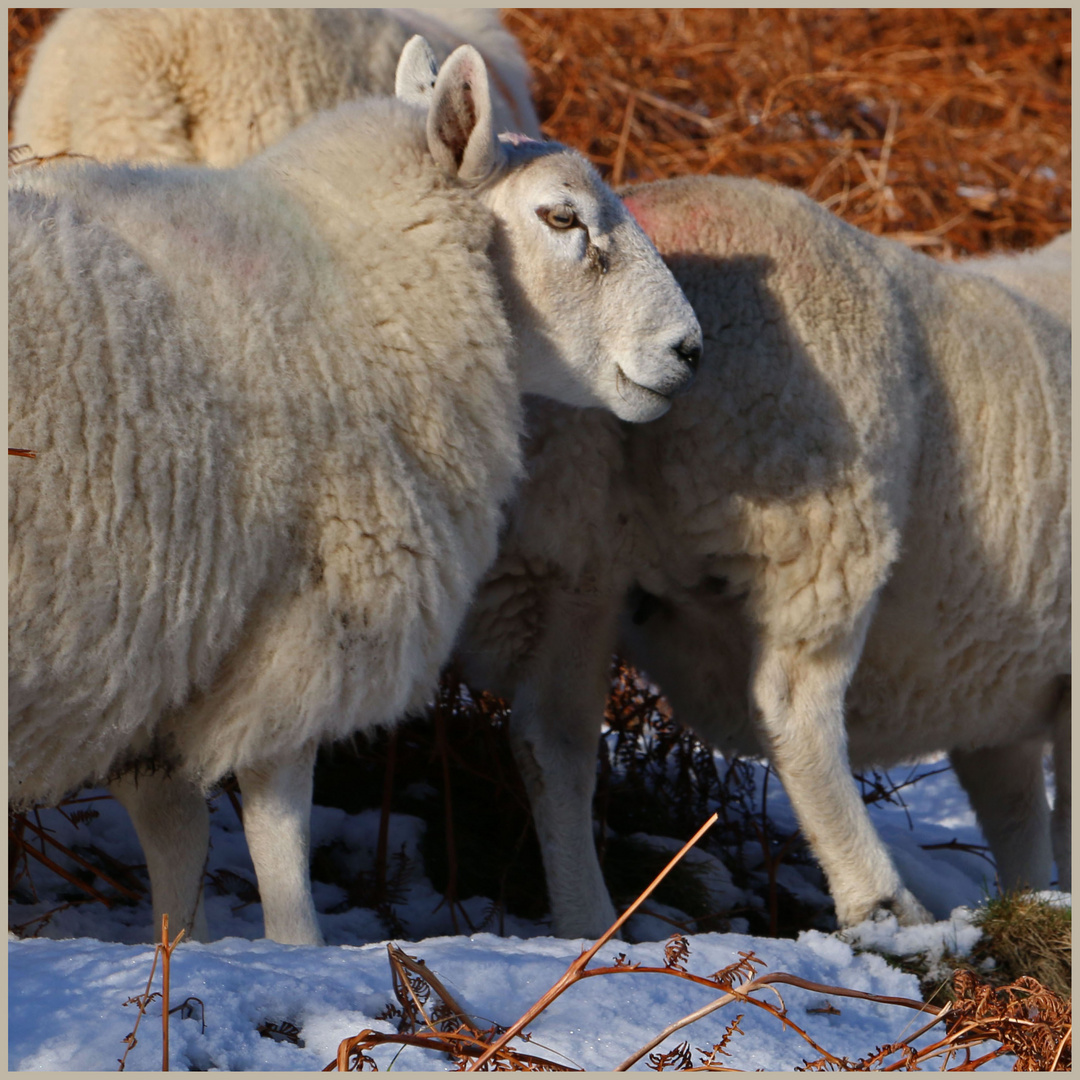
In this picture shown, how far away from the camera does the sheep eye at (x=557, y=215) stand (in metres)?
2.79

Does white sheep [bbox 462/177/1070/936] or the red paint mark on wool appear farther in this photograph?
the red paint mark on wool

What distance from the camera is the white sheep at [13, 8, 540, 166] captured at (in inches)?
165

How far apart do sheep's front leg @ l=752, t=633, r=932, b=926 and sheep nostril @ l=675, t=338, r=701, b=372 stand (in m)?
0.80

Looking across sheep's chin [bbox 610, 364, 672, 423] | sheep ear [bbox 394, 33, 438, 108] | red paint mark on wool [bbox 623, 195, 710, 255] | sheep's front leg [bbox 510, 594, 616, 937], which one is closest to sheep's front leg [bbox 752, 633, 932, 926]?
sheep's front leg [bbox 510, 594, 616, 937]

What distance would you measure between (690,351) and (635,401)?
165 millimetres

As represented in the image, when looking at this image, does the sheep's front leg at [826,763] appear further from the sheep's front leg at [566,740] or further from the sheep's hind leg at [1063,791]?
the sheep's hind leg at [1063,791]

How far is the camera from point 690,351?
289cm

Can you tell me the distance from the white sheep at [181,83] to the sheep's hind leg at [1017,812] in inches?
123

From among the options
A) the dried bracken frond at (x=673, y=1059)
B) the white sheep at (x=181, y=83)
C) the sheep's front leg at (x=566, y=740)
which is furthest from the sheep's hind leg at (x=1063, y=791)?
the white sheep at (x=181, y=83)

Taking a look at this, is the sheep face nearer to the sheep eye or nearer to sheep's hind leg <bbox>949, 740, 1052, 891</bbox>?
the sheep eye

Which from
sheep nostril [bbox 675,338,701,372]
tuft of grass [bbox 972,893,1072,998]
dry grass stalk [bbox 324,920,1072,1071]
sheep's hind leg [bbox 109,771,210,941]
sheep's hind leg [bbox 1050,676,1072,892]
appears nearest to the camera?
dry grass stalk [bbox 324,920,1072,1071]

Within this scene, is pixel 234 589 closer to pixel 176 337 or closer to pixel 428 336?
pixel 176 337

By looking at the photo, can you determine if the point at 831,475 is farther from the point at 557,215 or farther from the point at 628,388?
the point at 557,215

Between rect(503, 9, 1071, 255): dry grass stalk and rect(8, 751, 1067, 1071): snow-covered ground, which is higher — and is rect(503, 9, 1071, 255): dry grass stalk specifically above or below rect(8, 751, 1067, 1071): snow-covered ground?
above
